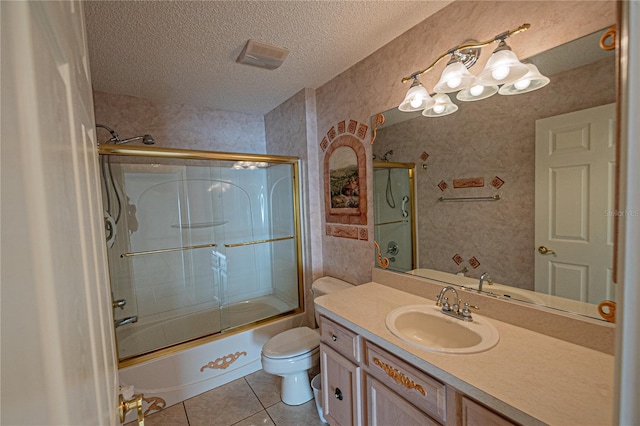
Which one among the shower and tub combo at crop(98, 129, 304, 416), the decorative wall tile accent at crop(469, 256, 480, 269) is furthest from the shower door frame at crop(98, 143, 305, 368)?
the decorative wall tile accent at crop(469, 256, 480, 269)

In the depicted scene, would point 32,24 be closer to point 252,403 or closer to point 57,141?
point 57,141

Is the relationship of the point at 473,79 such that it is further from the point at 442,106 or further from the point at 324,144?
the point at 324,144

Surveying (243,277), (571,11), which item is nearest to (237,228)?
(243,277)

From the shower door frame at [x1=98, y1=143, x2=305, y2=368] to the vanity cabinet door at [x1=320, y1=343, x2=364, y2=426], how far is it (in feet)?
3.32

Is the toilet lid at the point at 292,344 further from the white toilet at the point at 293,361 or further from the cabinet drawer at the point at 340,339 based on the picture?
the cabinet drawer at the point at 340,339

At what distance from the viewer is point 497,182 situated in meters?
1.27

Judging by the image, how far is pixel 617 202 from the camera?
1.09 feet

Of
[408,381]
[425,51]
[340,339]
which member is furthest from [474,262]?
[425,51]

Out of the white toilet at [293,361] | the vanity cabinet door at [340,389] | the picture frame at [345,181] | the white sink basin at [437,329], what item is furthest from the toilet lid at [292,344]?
the picture frame at [345,181]

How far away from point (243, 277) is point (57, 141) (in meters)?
2.69

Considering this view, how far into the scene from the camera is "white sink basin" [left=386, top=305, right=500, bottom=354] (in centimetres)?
112

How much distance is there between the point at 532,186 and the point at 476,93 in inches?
20.2

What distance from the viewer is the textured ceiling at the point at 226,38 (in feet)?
4.52

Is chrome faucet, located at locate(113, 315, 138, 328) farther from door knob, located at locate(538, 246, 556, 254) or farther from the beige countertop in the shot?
door knob, located at locate(538, 246, 556, 254)
